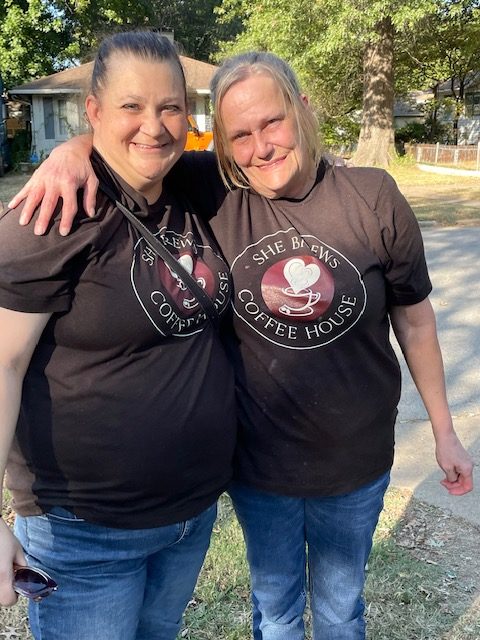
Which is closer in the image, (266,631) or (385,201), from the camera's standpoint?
(385,201)

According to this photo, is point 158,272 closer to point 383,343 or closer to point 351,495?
point 383,343

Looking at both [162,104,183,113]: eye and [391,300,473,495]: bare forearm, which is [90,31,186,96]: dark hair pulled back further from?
[391,300,473,495]: bare forearm

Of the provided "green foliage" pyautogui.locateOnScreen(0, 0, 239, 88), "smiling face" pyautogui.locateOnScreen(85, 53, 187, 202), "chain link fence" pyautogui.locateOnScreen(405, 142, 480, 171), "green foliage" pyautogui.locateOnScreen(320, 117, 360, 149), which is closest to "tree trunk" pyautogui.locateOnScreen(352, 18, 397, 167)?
"chain link fence" pyautogui.locateOnScreen(405, 142, 480, 171)

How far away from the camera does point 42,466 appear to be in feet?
5.21

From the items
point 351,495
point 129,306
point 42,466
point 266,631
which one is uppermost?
point 129,306

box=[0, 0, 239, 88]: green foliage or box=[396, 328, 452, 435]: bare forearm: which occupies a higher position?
box=[0, 0, 239, 88]: green foliage

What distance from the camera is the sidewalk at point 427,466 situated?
10.6 ft

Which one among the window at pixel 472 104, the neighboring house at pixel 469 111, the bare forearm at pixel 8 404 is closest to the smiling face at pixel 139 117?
the bare forearm at pixel 8 404

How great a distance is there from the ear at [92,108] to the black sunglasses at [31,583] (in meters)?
1.03

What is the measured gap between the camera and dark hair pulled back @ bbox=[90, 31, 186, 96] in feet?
5.24

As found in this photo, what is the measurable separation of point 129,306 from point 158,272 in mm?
121

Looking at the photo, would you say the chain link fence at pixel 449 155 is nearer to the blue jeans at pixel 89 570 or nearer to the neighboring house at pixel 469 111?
the neighboring house at pixel 469 111

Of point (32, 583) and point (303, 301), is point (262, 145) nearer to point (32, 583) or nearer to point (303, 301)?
point (303, 301)

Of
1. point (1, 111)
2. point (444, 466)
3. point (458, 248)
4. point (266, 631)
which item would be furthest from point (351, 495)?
point (1, 111)
